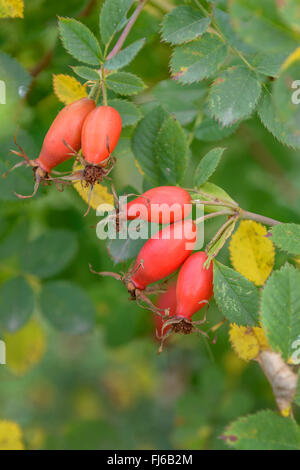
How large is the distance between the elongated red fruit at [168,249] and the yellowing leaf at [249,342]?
30 cm

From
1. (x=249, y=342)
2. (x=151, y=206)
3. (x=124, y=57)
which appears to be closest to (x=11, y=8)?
(x=124, y=57)

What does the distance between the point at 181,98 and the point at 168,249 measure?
0.86m

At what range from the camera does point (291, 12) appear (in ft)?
2.91

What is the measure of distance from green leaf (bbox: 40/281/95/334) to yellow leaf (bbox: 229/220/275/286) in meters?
0.93

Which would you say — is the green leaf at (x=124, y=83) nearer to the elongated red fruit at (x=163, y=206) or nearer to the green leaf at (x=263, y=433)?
the elongated red fruit at (x=163, y=206)

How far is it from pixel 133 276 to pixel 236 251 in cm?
31

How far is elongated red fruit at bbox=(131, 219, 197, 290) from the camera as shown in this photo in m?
1.32

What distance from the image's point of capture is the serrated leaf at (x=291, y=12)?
89cm

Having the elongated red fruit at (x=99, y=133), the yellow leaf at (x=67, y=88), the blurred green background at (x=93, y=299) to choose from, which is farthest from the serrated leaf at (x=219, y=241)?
the yellow leaf at (x=67, y=88)

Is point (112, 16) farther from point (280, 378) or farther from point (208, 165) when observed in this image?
point (280, 378)

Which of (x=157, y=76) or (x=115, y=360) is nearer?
(x=157, y=76)
